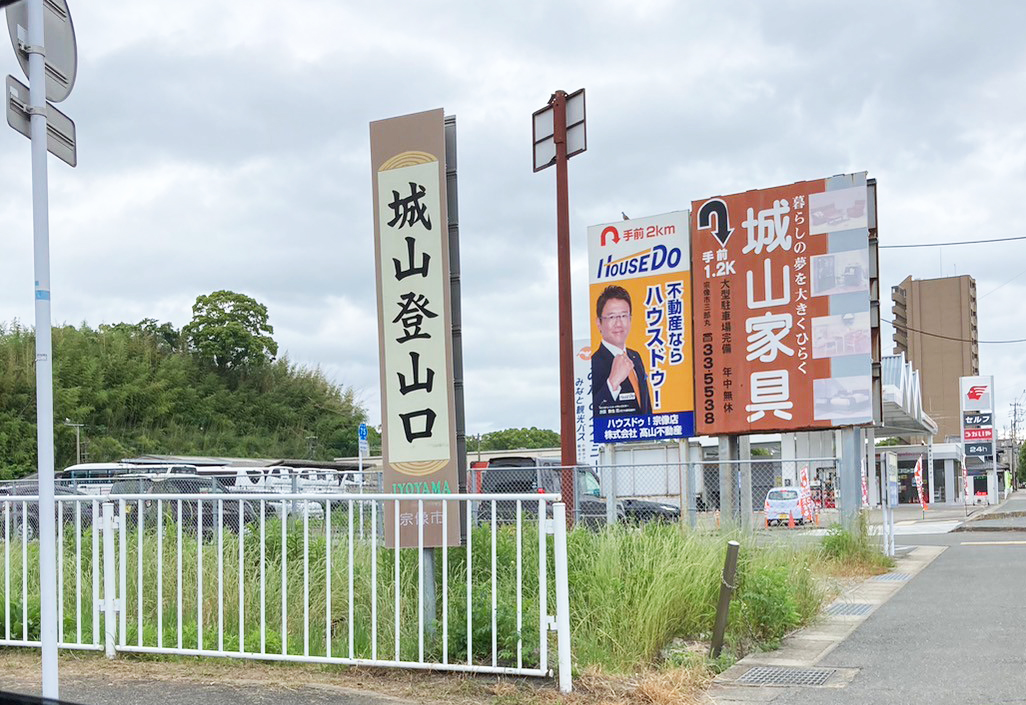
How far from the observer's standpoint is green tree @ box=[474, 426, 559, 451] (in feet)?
297

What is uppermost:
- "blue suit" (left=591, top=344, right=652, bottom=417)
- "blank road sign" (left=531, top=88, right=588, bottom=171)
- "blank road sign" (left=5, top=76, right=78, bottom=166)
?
"blank road sign" (left=531, top=88, right=588, bottom=171)

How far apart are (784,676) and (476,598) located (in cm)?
219

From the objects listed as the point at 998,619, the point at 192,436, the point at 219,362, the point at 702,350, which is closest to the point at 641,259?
the point at 702,350

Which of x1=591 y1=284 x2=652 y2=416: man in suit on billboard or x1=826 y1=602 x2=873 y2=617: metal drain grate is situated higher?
x1=591 y1=284 x2=652 y2=416: man in suit on billboard

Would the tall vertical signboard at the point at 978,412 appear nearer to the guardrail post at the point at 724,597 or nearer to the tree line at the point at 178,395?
the tree line at the point at 178,395

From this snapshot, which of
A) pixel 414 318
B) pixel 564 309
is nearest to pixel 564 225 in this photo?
pixel 564 309

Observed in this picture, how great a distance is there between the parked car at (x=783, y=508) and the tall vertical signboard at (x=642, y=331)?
1.87 meters

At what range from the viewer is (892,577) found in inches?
534

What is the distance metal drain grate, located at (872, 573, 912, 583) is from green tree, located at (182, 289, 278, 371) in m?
53.0

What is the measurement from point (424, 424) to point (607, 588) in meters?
1.74

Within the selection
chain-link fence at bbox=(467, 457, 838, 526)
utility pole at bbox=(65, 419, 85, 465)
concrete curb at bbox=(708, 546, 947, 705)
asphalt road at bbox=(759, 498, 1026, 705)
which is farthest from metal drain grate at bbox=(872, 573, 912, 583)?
utility pole at bbox=(65, 419, 85, 465)

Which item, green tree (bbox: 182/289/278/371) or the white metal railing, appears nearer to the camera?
the white metal railing

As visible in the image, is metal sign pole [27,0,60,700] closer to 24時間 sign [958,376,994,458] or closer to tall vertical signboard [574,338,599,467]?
tall vertical signboard [574,338,599,467]

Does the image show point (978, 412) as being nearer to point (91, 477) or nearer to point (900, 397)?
point (900, 397)
